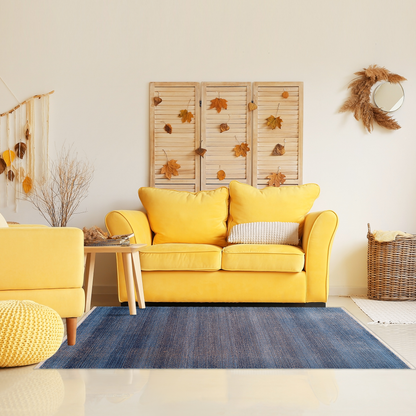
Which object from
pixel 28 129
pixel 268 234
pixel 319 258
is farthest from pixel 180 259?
pixel 28 129

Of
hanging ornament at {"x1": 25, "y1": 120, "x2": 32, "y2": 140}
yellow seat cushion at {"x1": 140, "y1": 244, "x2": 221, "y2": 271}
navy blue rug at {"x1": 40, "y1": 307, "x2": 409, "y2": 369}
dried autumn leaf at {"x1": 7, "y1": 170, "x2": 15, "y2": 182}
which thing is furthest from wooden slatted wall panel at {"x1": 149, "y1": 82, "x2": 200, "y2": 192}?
navy blue rug at {"x1": 40, "y1": 307, "x2": 409, "y2": 369}

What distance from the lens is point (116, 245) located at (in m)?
2.76

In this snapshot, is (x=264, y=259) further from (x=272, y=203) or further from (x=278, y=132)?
(x=278, y=132)

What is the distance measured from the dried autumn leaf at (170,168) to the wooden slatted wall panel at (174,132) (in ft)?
0.11

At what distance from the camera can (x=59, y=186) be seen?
382 centimetres

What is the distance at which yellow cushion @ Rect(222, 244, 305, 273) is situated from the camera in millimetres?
2979

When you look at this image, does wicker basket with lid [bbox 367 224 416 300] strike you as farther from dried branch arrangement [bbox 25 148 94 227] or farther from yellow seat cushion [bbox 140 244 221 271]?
dried branch arrangement [bbox 25 148 94 227]

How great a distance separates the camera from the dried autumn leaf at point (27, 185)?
153 inches

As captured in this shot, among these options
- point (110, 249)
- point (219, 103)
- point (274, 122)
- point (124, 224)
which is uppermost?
point (219, 103)

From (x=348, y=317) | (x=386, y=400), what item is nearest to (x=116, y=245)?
(x=348, y=317)

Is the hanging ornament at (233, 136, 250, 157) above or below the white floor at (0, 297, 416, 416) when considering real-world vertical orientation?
above

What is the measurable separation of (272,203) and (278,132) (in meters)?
0.79

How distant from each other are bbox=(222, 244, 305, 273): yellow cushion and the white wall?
3.41 ft

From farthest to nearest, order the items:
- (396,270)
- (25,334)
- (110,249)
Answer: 1. (396,270)
2. (110,249)
3. (25,334)
